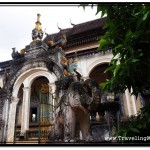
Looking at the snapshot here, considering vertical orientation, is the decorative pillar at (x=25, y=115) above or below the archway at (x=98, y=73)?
below

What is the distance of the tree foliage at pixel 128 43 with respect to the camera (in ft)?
6.58

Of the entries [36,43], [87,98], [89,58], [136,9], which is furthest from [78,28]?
[136,9]

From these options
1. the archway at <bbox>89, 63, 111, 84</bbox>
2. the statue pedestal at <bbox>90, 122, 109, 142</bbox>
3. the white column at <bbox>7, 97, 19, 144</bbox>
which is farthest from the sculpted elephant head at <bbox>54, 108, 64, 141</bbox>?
the archway at <bbox>89, 63, 111, 84</bbox>

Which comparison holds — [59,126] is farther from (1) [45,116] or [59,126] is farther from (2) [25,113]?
(2) [25,113]

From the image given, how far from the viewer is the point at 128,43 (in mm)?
2059

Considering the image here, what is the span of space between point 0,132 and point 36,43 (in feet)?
7.25

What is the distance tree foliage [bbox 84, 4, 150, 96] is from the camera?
2.01 metres

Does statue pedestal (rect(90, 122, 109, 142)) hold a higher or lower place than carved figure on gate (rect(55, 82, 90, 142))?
lower

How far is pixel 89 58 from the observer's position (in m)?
8.62

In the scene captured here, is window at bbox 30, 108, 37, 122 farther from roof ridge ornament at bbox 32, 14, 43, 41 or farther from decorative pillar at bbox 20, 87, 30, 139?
roof ridge ornament at bbox 32, 14, 43, 41

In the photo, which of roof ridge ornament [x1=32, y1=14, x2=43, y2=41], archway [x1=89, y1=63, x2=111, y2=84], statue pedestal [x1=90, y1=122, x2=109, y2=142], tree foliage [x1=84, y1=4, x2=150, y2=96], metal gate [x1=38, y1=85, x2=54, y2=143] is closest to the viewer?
tree foliage [x1=84, y1=4, x2=150, y2=96]

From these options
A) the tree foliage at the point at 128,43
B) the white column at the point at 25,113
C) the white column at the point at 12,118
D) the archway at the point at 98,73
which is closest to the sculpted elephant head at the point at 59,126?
the tree foliage at the point at 128,43

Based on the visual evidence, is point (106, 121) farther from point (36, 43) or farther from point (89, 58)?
point (89, 58)

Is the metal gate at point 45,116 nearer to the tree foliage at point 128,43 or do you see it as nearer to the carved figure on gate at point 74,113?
the carved figure on gate at point 74,113
